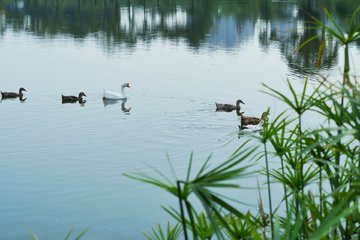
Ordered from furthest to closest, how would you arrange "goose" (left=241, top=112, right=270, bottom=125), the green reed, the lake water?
"goose" (left=241, top=112, right=270, bottom=125), the lake water, the green reed

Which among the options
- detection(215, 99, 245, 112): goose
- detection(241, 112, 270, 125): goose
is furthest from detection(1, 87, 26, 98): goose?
detection(241, 112, 270, 125): goose

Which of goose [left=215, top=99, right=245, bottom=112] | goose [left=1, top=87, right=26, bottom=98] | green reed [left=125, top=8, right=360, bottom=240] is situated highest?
green reed [left=125, top=8, right=360, bottom=240]

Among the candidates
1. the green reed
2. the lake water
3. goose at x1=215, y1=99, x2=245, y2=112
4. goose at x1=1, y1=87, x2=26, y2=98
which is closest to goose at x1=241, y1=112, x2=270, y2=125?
the lake water

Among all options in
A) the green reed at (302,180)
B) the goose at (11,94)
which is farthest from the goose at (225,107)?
the green reed at (302,180)

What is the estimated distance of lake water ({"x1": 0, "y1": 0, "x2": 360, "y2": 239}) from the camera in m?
7.95

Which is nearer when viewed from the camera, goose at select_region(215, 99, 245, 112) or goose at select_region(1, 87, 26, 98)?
goose at select_region(215, 99, 245, 112)

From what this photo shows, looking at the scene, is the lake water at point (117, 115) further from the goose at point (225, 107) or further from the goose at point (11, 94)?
the goose at point (11, 94)

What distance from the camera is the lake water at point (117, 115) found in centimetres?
795

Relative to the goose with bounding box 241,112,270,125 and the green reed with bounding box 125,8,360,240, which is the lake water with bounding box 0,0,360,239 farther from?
the green reed with bounding box 125,8,360,240

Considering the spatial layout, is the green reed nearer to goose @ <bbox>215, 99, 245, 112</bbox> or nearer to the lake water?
the lake water

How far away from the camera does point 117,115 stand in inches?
577

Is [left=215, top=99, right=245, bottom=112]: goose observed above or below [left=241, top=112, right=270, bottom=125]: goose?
above

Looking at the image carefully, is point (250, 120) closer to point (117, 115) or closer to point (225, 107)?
point (225, 107)

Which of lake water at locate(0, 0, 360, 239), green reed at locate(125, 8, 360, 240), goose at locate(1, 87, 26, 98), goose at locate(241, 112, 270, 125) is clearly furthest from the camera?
goose at locate(1, 87, 26, 98)
